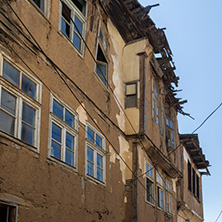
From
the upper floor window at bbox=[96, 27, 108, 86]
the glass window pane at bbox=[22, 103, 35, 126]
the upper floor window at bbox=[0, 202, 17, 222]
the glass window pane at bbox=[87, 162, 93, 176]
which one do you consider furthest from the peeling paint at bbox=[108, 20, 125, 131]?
the upper floor window at bbox=[0, 202, 17, 222]

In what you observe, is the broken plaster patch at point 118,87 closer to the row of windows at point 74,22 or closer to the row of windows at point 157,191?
the row of windows at point 74,22

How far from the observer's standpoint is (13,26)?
744 cm

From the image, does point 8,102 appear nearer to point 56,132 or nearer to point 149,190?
point 56,132

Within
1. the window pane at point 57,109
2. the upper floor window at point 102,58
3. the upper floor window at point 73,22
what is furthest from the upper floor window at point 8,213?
the upper floor window at point 102,58

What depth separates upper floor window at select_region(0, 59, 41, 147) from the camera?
22.6 ft

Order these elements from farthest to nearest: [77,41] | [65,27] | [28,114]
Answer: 1. [77,41]
2. [65,27]
3. [28,114]

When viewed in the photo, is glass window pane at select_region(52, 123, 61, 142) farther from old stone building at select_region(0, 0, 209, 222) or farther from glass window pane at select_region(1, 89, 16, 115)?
glass window pane at select_region(1, 89, 16, 115)

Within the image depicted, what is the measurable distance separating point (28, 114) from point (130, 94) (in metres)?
6.54

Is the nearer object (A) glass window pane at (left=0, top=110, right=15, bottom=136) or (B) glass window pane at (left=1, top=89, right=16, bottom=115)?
(A) glass window pane at (left=0, top=110, right=15, bottom=136)

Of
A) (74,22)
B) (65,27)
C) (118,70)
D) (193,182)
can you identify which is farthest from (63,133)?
(193,182)

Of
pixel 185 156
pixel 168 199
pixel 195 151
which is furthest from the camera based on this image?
pixel 195 151

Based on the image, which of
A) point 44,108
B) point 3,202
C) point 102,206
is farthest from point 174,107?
point 3,202

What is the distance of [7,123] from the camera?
6.89 m

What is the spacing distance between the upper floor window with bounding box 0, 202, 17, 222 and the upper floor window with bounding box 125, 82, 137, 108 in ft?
24.3
